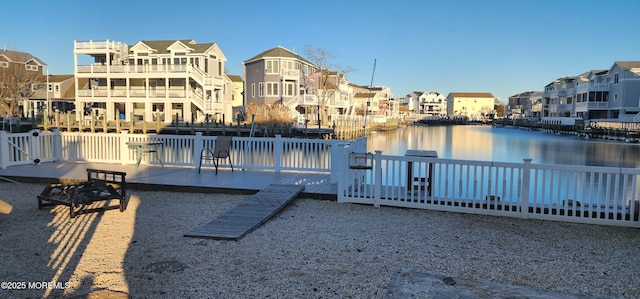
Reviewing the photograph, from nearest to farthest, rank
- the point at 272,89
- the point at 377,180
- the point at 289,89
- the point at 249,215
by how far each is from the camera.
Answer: the point at 249,215 → the point at 377,180 → the point at 272,89 → the point at 289,89

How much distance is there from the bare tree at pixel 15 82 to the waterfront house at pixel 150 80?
9628mm

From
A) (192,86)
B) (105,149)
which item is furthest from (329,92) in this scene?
(105,149)

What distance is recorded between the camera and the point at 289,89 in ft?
157

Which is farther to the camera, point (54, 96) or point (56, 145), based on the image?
point (54, 96)

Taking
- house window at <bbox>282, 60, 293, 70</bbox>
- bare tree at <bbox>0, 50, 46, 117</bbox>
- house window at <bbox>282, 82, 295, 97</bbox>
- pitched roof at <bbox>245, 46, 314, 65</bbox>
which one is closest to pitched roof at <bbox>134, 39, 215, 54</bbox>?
pitched roof at <bbox>245, 46, 314, 65</bbox>

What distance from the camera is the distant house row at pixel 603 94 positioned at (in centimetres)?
5403

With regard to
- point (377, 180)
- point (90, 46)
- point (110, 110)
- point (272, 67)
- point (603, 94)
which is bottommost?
point (377, 180)

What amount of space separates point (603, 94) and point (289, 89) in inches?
1738

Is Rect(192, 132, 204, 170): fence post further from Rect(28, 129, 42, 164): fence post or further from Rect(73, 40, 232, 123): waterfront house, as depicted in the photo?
Rect(73, 40, 232, 123): waterfront house

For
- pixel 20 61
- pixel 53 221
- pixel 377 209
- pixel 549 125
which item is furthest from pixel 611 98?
pixel 20 61

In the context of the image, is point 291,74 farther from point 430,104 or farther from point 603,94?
point 430,104

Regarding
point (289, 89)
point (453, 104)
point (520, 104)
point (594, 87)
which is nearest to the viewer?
point (289, 89)

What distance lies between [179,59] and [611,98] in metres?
55.5

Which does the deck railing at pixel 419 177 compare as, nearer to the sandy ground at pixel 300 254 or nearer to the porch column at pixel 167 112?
the sandy ground at pixel 300 254
